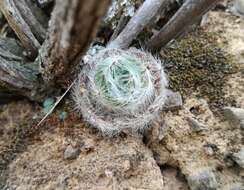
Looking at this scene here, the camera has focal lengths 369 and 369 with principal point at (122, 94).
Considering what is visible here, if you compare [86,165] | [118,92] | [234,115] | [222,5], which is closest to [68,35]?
[118,92]

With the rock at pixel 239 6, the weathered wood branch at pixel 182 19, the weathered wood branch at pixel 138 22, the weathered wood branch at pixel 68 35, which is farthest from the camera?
the rock at pixel 239 6

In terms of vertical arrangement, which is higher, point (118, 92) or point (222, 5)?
point (222, 5)

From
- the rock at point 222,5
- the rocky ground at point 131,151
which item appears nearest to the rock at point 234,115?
the rocky ground at point 131,151

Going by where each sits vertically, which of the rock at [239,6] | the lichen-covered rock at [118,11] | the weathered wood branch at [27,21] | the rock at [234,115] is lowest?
the weathered wood branch at [27,21]

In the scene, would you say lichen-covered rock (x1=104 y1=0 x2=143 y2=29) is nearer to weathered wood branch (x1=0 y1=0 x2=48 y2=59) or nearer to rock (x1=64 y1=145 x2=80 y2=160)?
weathered wood branch (x1=0 y1=0 x2=48 y2=59)

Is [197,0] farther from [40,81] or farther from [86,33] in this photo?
[40,81]

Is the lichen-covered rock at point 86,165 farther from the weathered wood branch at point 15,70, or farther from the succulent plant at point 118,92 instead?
the weathered wood branch at point 15,70

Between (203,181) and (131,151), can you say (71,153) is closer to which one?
(131,151)

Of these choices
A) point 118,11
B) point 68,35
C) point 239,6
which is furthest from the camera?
point 239,6
